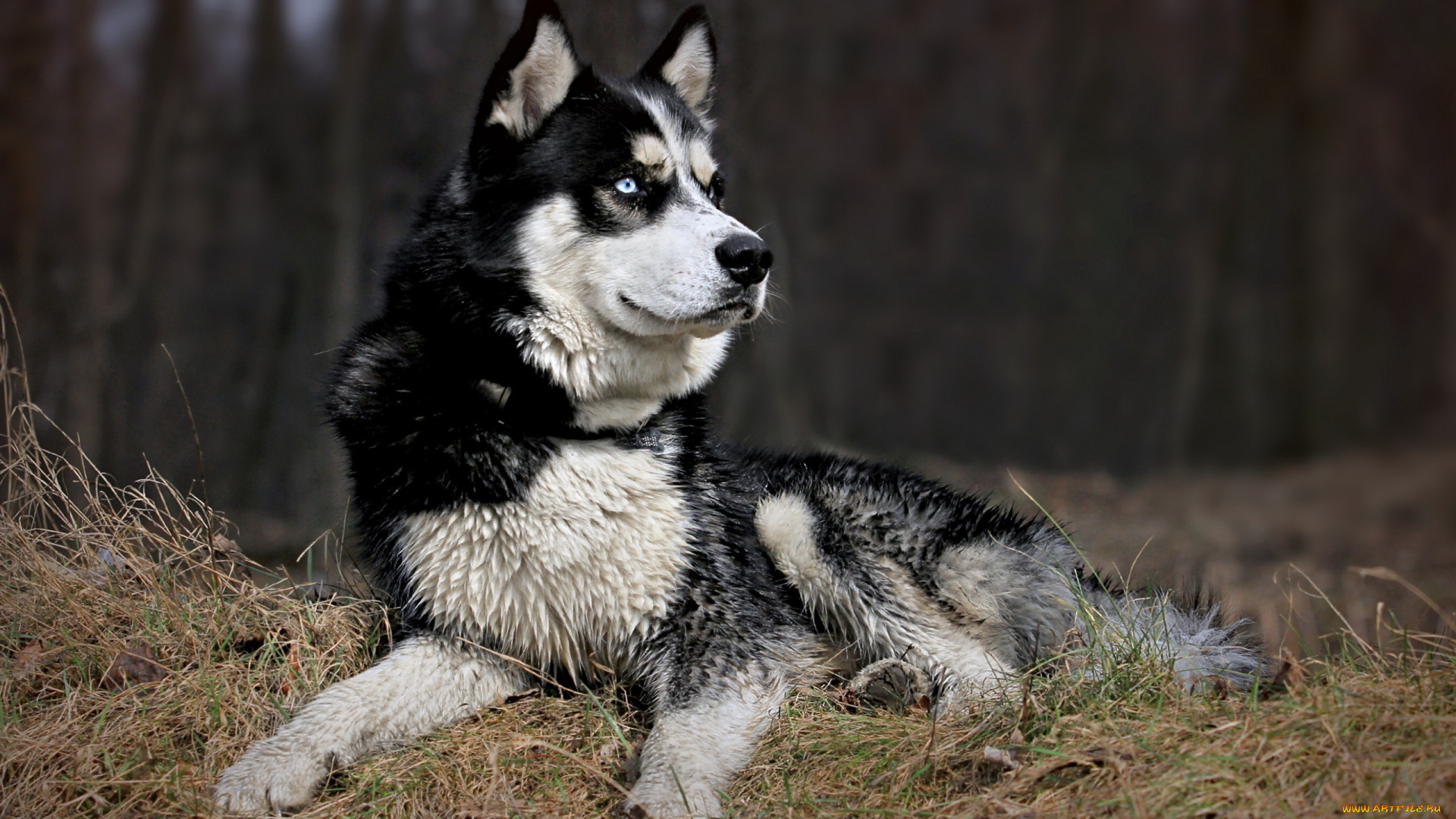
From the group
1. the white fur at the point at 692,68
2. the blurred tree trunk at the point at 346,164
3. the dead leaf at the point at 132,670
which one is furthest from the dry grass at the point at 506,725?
the blurred tree trunk at the point at 346,164

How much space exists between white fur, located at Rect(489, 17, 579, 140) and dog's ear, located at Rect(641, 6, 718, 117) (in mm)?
588

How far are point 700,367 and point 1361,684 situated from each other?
2035 millimetres

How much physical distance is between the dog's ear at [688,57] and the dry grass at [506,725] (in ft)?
7.35

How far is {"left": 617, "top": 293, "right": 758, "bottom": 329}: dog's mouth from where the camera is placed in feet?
9.27

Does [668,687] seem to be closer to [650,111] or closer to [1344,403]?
[650,111]

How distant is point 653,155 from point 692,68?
2.60ft

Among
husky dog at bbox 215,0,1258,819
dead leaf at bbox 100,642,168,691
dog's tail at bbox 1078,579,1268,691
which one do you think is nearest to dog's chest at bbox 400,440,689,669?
husky dog at bbox 215,0,1258,819

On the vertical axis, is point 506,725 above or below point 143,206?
below

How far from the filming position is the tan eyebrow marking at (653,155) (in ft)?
9.80

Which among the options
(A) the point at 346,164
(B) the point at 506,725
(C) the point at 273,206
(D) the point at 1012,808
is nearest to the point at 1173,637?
(D) the point at 1012,808

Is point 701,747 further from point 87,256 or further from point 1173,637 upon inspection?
point 87,256

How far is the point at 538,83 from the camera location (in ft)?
9.88

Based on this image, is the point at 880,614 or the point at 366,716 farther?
the point at 880,614

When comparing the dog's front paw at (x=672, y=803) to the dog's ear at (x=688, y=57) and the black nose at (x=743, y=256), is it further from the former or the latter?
the dog's ear at (x=688, y=57)
